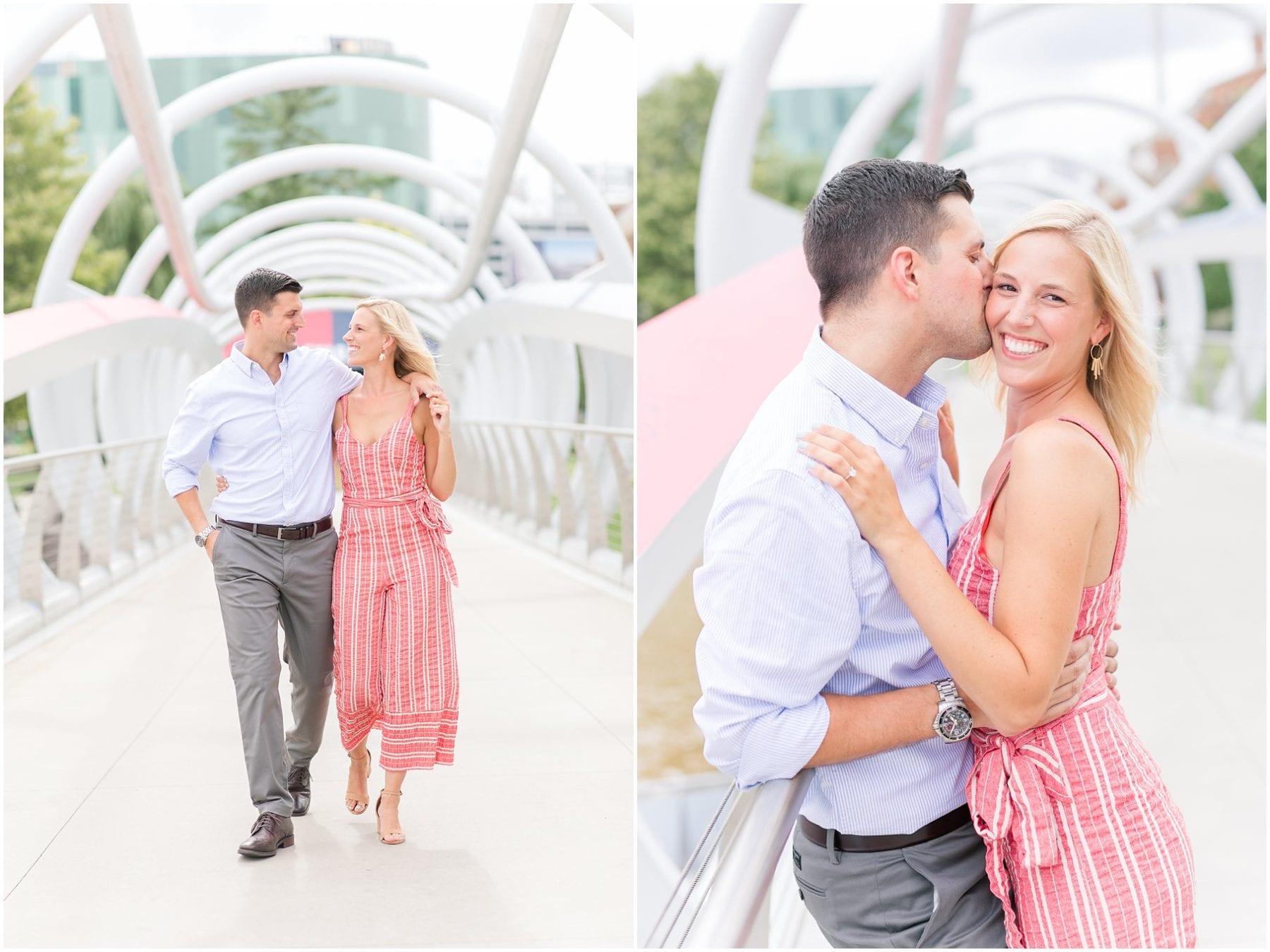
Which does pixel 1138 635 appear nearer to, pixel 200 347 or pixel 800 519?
pixel 800 519

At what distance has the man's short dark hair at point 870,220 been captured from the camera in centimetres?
216

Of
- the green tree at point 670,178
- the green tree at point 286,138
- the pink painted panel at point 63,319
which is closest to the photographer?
the pink painted panel at point 63,319

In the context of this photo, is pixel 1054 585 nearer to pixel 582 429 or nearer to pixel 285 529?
pixel 285 529

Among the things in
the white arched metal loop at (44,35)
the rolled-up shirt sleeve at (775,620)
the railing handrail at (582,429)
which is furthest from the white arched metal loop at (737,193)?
the rolled-up shirt sleeve at (775,620)

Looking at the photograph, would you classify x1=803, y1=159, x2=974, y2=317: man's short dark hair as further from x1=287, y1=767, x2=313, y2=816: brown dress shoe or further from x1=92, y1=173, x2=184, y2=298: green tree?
x1=92, y1=173, x2=184, y2=298: green tree

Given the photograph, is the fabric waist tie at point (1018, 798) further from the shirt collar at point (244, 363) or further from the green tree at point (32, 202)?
the green tree at point (32, 202)

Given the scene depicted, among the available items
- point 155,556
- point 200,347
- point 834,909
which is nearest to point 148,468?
point 200,347

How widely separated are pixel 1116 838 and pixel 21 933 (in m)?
Answer: 3.38

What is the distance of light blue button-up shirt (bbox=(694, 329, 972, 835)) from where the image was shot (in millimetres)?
1915

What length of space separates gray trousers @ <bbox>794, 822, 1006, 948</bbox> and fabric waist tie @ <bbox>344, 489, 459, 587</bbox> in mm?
2660

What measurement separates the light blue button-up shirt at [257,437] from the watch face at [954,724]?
9.99 ft

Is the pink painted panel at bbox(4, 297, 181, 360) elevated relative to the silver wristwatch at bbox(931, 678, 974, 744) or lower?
elevated

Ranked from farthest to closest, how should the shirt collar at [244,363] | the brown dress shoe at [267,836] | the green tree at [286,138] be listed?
1. the green tree at [286,138]
2. the shirt collar at [244,363]
3. the brown dress shoe at [267,836]

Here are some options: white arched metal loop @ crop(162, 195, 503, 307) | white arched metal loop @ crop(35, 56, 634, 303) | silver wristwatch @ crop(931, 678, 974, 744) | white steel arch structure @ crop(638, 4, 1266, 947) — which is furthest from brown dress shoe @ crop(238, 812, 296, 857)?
white arched metal loop @ crop(162, 195, 503, 307)
